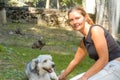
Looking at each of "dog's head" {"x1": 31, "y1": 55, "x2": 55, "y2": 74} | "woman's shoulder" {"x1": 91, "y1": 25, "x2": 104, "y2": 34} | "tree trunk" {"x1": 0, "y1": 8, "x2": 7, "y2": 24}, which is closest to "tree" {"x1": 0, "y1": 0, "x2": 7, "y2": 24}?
"tree trunk" {"x1": 0, "y1": 8, "x2": 7, "y2": 24}

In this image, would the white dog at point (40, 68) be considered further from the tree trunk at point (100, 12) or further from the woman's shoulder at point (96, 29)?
the tree trunk at point (100, 12)

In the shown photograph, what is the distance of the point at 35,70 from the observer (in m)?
6.93

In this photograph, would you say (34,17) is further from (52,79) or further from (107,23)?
(52,79)

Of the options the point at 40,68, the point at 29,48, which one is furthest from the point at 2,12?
the point at 40,68

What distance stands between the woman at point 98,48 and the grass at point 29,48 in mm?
3485

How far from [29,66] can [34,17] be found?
17.2 metres

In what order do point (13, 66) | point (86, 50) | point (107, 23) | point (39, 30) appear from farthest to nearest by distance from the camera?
point (107, 23) → point (39, 30) → point (13, 66) → point (86, 50)

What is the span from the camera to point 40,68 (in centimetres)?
679

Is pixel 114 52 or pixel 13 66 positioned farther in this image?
pixel 13 66

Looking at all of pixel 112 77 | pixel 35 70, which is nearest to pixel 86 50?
pixel 112 77

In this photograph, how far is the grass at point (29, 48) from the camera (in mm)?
8771

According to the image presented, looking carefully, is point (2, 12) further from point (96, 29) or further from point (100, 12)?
point (96, 29)

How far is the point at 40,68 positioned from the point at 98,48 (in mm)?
2997

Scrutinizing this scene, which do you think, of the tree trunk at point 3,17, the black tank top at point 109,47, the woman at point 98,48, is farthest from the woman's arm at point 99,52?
the tree trunk at point 3,17
